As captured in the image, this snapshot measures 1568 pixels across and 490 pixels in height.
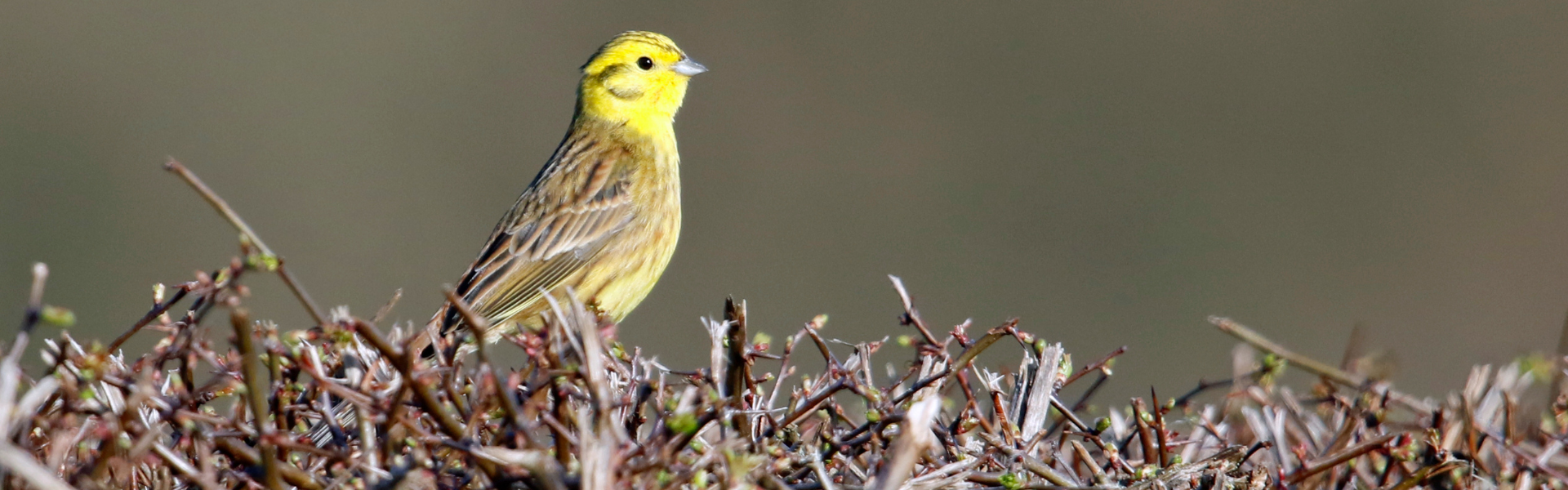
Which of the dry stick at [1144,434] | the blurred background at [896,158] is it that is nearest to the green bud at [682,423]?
the dry stick at [1144,434]

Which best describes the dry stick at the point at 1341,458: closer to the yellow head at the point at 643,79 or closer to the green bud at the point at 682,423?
the green bud at the point at 682,423

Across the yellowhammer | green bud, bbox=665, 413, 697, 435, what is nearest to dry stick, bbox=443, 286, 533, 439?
green bud, bbox=665, 413, 697, 435

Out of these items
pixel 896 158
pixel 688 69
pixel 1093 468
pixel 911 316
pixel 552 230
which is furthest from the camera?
pixel 896 158

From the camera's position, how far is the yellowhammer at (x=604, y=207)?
439 centimetres

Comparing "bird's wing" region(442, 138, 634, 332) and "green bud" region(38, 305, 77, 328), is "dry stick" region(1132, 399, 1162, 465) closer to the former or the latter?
"green bud" region(38, 305, 77, 328)

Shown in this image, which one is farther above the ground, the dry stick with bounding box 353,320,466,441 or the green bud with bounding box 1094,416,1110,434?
the dry stick with bounding box 353,320,466,441

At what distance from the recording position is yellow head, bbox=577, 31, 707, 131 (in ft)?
16.8

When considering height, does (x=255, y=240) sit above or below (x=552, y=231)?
above

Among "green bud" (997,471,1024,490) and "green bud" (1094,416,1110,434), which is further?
"green bud" (1094,416,1110,434)

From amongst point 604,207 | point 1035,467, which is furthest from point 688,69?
point 1035,467

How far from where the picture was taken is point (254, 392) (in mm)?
1508

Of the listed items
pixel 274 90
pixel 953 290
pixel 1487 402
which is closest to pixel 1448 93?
pixel 953 290

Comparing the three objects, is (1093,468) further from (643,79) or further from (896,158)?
(896,158)

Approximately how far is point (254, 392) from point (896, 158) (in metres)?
9.56
